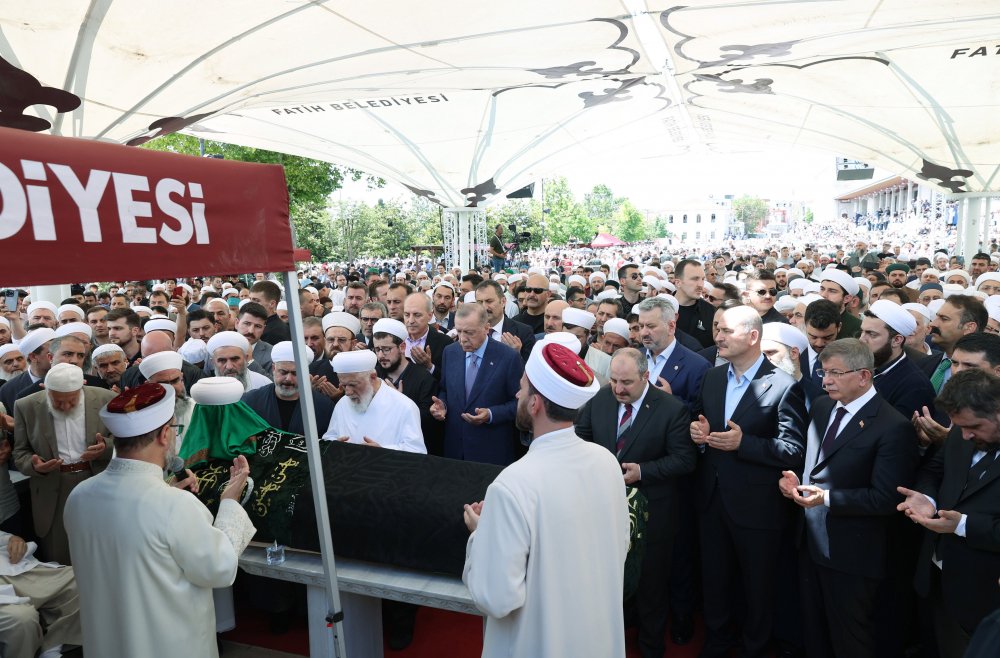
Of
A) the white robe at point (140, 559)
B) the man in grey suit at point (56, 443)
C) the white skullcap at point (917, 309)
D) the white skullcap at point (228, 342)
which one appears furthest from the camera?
the white skullcap at point (917, 309)

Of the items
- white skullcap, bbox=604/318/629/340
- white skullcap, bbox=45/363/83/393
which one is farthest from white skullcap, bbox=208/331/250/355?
white skullcap, bbox=604/318/629/340

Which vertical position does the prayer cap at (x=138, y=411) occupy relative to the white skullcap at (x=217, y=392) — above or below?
above

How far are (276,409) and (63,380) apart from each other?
137cm

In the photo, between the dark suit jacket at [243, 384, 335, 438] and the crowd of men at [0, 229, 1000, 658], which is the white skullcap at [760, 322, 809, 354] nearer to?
the crowd of men at [0, 229, 1000, 658]

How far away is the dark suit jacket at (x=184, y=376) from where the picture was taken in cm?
543

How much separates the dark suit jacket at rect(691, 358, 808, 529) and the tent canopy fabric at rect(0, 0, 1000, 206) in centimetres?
768

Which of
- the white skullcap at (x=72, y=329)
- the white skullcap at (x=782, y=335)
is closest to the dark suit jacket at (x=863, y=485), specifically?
the white skullcap at (x=782, y=335)

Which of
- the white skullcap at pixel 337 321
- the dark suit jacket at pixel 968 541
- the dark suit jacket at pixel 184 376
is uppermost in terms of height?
the white skullcap at pixel 337 321

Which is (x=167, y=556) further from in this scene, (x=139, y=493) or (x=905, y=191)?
(x=905, y=191)

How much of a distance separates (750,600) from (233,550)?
2887 millimetres

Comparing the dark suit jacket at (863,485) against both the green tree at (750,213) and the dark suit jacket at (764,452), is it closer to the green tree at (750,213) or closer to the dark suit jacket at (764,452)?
the dark suit jacket at (764,452)

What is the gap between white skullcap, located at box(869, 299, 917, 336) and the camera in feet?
14.0

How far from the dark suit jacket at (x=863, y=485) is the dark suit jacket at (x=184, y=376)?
15.5 ft

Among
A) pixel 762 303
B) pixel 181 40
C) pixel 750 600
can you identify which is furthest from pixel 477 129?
pixel 750 600
